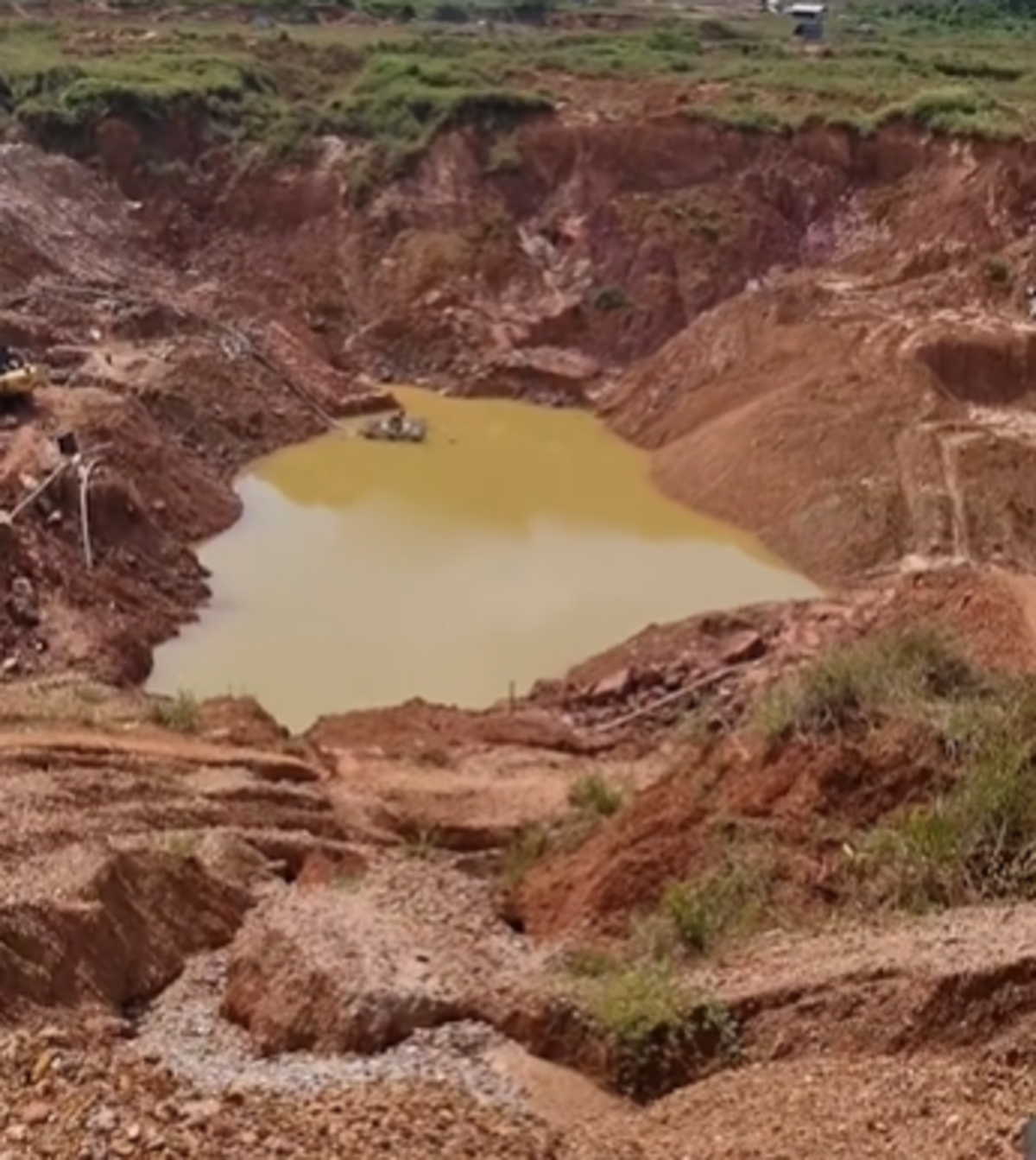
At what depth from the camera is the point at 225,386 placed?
120 feet

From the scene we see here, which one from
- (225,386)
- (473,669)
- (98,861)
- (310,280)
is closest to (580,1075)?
(98,861)

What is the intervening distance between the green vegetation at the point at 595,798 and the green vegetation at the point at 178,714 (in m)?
4.46

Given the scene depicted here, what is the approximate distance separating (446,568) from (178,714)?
9.87m

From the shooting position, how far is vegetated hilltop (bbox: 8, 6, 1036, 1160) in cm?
1038

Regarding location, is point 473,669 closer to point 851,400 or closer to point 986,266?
point 851,400

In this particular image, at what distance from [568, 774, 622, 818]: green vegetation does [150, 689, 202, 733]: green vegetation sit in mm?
4458

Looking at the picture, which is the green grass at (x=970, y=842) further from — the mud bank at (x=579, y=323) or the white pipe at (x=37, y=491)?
the white pipe at (x=37, y=491)

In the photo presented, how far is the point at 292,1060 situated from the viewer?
441 inches

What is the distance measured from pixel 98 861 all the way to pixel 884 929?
572 centimetres

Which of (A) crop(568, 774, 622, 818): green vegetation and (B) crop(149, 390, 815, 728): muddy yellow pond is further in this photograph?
(B) crop(149, 390, 815, 728): muddy yellow pond

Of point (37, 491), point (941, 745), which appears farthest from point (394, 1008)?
point (37, 491)

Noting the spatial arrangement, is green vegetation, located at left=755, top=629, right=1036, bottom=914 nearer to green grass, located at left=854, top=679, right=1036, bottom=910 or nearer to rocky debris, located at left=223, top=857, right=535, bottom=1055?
green grass, located at left=854, top=679, right=1036, bottom=910

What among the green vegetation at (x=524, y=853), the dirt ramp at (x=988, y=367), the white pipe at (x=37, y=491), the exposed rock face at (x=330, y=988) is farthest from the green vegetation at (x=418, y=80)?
the exposed rock face at (x=330, y=988)

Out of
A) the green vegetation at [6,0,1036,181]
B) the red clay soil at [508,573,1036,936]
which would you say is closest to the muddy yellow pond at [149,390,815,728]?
the green vegetation at [6,0,1036,181]
